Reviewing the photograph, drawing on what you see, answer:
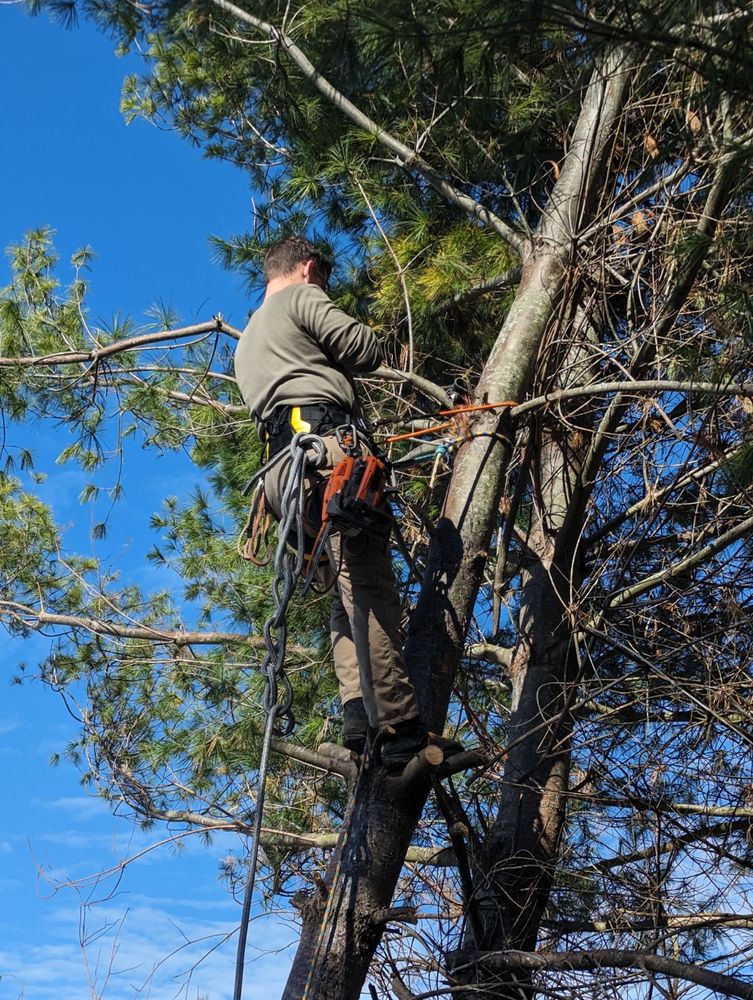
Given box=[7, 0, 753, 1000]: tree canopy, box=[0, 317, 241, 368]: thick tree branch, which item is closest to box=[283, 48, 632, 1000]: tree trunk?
box=[7, 0, 753, 1000]: tree canopy

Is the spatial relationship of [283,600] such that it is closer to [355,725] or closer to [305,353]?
[355,725]

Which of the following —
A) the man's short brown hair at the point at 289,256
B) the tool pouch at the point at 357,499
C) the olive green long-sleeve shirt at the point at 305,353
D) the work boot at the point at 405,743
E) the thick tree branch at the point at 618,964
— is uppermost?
the man's short brown hair at the point at 289,256

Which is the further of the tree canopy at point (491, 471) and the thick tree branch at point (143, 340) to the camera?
the thick tree branch at point (143, 340)

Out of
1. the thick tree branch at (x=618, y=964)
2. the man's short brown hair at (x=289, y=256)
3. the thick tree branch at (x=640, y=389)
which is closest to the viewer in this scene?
the thick tree branch at (x=618, y=964)

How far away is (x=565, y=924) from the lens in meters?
4.45

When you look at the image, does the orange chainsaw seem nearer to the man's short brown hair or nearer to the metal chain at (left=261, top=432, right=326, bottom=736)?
the metal chain at (left=261, top=432, right=326, bottom=736)

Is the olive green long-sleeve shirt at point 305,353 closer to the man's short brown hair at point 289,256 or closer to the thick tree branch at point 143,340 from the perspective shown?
the man's short brown hair at point 289,256

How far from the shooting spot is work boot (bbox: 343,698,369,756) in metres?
3.66

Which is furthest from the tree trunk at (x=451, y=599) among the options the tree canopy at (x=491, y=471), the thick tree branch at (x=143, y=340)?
the thick tree branch at (x=143, y=340)

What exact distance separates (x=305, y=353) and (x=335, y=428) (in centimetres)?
32

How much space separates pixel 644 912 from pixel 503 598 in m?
1.63

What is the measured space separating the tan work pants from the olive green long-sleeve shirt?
8.9 inches

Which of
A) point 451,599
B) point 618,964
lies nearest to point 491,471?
point 451,599

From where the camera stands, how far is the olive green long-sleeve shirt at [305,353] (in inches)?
153
